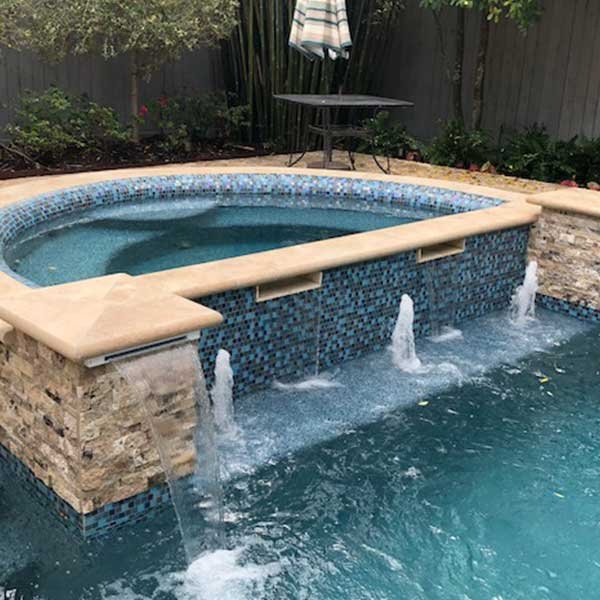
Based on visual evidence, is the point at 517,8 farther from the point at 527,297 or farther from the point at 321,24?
the point at 527,297

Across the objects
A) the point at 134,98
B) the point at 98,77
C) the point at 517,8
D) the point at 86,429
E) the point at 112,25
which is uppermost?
the point at 517,8

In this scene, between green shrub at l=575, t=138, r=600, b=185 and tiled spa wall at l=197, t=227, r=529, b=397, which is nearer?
tiled spa wall at l=197, t=227, r=529, b=397

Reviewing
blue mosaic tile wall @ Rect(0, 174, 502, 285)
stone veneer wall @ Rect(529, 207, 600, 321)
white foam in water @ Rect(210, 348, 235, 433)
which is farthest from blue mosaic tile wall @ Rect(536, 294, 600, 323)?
white foam in water @ Rect(210, 348, 235, 433)

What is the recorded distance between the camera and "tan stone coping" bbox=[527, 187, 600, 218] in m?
5.14

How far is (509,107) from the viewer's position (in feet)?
33.8

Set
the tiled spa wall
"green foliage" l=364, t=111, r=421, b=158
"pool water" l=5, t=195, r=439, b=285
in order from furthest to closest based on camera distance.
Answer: "green foliage" l=364, t=111, r=421, b=158
"pool water" l=5, t=195, r=439, b=285
the tiled spa wall

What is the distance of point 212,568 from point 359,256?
204cm

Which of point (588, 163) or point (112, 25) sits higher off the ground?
point (112, 25)

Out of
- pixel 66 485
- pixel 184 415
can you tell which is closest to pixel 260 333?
pixel 184 415

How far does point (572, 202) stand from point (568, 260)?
42 cm

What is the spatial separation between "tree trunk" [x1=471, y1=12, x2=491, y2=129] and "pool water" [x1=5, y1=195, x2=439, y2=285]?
3.55 m

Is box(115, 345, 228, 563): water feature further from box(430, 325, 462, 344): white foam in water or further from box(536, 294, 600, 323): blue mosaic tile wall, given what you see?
box(536, 294, 600, 323): blue mosaic tile wall

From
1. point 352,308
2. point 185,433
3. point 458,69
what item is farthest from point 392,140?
point 185,433

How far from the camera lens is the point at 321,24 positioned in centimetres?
791
